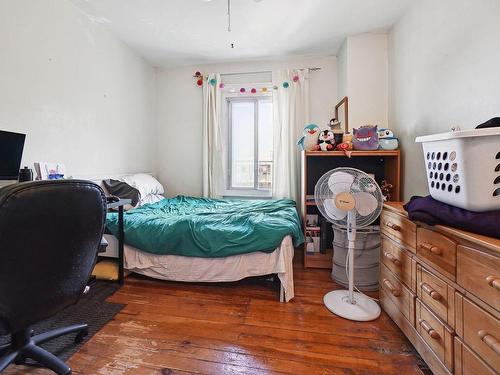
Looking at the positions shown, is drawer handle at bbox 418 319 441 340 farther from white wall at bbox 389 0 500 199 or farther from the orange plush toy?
the orange plush toy

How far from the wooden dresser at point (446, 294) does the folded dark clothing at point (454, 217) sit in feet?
0.09

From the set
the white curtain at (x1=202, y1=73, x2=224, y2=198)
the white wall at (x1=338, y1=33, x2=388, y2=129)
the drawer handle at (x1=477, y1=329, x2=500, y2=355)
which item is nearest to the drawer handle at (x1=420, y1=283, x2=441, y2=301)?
the drawer handle at (x1=477, y1=329, x2=500, y2=355)

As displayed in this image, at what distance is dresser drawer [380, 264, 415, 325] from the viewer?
50.6 inches

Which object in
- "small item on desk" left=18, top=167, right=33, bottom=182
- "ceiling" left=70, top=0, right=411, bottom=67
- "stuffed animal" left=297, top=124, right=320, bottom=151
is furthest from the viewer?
"stuffed animal" left=297, top=124, right=320, bottom=151

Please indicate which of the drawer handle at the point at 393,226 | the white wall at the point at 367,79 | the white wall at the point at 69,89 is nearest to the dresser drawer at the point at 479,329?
the drawer handle at the point at 393,226

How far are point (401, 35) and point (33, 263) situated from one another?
307cm

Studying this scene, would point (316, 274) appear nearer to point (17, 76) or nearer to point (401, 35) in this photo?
point (401, 35)

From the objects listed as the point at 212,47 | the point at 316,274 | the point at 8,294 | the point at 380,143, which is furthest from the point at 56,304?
the point at 212,47

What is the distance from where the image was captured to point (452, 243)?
0.98m

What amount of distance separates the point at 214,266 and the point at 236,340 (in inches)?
24.4

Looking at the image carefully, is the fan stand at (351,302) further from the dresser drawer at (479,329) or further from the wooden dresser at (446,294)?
the dresser drawer at (479,329)

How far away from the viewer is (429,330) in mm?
1108

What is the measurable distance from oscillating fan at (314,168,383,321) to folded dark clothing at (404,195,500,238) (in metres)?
0.36

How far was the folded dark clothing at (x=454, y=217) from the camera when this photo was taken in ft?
2.80
